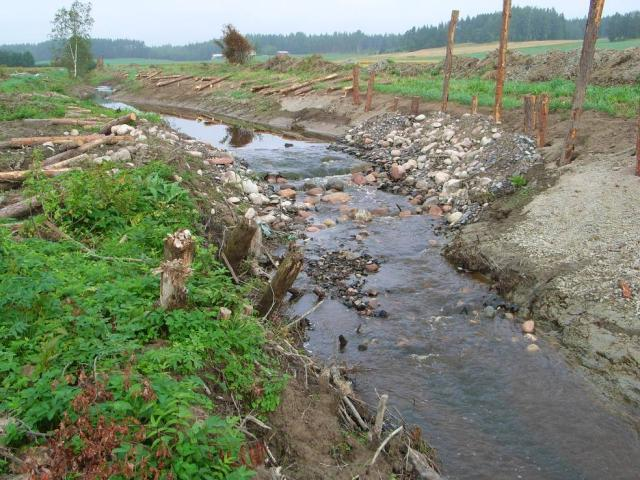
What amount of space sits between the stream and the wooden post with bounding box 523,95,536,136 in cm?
620

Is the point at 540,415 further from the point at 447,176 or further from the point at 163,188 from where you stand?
the point at 447,176

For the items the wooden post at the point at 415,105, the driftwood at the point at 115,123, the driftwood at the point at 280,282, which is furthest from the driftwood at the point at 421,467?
the wooden post at the point at 415,105

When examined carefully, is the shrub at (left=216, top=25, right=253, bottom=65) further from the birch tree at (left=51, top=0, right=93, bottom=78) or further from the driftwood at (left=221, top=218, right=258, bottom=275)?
the driftwood at (left=221, top=218, right=258, bottom=275)

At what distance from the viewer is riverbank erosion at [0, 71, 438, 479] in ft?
10.3

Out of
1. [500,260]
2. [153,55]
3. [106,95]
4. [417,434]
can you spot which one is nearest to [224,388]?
[417,434]

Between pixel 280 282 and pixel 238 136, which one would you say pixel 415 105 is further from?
pixel 280 282

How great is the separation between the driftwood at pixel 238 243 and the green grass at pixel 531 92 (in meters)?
11.1

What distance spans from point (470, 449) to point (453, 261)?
4.72 meters

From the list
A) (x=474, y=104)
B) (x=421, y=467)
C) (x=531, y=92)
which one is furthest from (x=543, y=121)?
(x=421, y=467)

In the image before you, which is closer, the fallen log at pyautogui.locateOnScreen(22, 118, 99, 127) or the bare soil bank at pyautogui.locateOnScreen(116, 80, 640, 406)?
the bare soil bank at pyautogui.locateOnScreen(116, 80, 640, 406)

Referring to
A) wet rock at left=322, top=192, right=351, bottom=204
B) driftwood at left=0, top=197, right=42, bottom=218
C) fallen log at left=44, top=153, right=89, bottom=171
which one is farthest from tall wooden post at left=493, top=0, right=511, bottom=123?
driftwood at left=0, top=197, right=42, bottom=218

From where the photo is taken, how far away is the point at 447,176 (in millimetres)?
13586

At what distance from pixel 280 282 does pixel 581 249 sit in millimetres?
4856

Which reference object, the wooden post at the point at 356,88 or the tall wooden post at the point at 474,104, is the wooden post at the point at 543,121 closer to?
the tall wooden post at the point at 474,104
